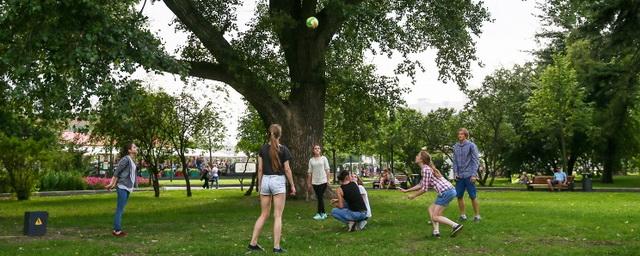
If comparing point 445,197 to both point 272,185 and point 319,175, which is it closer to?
point 272,185

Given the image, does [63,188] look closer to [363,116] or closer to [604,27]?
[363,116]

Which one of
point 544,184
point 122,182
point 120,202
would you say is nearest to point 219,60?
point 122,182

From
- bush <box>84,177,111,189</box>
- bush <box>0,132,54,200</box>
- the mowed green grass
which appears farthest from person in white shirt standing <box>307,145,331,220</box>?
bush <box>84,177,111,189</box>

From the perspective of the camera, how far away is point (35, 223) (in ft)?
34.0

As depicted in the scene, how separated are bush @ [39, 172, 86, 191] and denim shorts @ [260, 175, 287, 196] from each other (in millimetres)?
23617

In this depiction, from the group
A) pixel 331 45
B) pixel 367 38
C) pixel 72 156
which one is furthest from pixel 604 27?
pixel 72 156

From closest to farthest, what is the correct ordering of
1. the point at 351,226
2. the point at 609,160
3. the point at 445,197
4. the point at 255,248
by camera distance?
the point at 255,248 → the point at 445,197 → the point at 351,226 → the point at 609,160

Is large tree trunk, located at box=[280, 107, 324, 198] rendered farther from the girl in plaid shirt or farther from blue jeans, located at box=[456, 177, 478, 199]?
the girl in plaid shirt

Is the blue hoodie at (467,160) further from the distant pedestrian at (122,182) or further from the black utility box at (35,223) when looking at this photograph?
the black utility box at (35,223)

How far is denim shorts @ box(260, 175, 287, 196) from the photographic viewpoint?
784cm

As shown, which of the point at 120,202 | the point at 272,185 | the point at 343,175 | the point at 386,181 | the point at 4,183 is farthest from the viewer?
the point at 386,181

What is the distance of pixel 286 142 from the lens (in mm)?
17781

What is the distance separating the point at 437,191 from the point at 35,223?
668 cm

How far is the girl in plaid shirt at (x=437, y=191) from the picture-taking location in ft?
30.6
